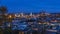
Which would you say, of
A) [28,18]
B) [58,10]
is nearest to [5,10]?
[28,18]

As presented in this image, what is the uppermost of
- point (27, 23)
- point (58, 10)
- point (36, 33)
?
point (58, 10)

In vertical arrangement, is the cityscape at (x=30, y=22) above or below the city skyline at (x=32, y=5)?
below

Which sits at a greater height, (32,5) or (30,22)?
(32,5)

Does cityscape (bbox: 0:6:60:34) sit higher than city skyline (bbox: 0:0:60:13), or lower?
lower

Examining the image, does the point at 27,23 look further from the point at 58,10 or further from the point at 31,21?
the point at 58,10

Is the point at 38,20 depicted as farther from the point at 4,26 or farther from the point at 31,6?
the point at 4,26

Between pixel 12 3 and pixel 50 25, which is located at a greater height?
pixel 12 3
